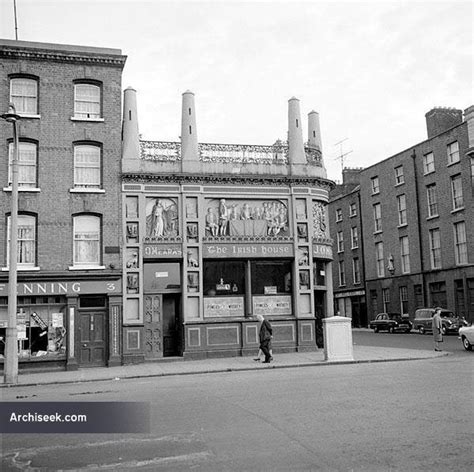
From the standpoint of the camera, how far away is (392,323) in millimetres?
42250

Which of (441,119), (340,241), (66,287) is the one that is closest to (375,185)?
(340,241)

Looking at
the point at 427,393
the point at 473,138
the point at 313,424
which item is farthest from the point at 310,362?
the point at 473,138

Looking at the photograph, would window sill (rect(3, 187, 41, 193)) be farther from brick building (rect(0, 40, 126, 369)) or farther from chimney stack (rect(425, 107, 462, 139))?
chimney stack (rect(425, 107, 462, 139))

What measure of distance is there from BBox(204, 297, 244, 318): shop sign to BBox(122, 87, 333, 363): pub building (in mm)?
41

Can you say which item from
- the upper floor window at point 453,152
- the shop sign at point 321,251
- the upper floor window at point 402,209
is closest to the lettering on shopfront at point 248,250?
the shop sign at point 321,251

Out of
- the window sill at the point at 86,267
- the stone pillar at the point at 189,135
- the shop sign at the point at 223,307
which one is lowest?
the shop sign at the point at 223,307

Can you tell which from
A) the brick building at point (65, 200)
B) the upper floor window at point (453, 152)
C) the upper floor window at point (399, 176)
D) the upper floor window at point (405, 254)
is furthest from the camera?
the upper floor window at point (399, 176)

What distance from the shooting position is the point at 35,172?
22.9 meters

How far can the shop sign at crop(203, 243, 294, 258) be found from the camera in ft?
77.9

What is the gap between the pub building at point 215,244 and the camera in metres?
23.2

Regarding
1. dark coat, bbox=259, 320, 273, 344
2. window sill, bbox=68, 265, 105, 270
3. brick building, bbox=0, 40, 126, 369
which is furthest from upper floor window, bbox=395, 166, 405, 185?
window sill, bbox=68, 265, 105, 270

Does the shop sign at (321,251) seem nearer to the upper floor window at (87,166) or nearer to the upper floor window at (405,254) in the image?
the upper floor window at (87,166)

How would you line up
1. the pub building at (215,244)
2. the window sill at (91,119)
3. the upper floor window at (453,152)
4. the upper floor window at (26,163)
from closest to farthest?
the upper floor window at (26,163), the pub building at (215,244), the window sill at (91,119), the upper floor window at (453,152)

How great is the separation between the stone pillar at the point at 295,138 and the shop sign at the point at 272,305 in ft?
19.2
